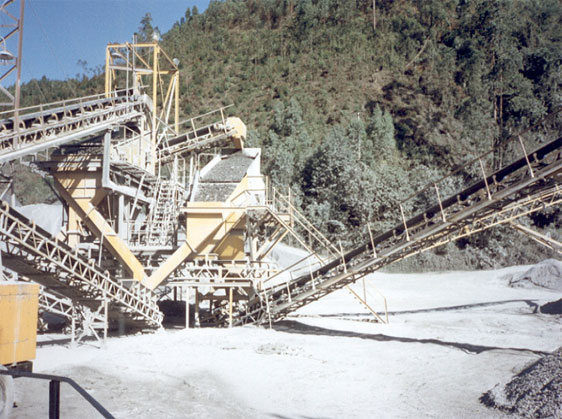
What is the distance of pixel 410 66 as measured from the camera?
7569cm

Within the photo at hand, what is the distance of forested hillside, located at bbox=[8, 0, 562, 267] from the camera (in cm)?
4391

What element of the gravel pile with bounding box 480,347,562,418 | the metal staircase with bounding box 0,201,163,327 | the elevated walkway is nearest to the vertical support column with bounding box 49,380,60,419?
the gravel pile with bounding box 480,347,562,418

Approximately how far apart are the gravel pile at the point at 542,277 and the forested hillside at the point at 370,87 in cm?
932

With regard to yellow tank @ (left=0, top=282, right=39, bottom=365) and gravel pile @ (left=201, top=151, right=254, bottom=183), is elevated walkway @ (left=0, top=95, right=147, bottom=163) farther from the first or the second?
yellow tank @ (left=0, top=282, right=39, bottom=365)

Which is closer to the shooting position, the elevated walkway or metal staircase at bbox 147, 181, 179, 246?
the elevated walkway

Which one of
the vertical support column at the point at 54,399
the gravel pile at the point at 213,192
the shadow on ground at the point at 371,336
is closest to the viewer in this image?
the vertical support column at the point at 54,399

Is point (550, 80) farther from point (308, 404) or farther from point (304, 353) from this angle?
point (308, 404)

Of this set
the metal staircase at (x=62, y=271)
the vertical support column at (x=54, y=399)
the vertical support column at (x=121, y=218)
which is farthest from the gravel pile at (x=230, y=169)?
the vertical support column at (x=54, y=399)

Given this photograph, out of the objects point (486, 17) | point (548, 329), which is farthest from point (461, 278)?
point (486, 17)

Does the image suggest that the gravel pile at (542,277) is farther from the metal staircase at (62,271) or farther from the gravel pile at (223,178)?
the metal staircase at (62,271)

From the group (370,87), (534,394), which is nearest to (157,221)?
(534,394)

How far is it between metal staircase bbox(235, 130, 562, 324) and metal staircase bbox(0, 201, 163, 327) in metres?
4.22

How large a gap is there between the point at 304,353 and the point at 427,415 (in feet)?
17.7

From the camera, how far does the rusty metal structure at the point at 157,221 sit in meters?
12.9
